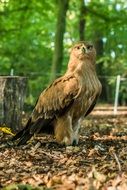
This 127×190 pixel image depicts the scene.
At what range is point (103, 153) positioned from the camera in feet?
22.9

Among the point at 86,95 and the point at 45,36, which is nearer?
the point at 86,95

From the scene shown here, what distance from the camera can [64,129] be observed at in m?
7.64

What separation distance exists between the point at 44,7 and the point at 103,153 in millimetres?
14463

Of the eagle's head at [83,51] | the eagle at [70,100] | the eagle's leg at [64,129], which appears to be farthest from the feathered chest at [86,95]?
the eagle's head at [83,51]

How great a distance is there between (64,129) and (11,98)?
1.81 m

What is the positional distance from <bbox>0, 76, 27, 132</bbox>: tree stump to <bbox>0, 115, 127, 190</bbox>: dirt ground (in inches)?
29.4

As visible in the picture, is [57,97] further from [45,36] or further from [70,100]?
[45,36]

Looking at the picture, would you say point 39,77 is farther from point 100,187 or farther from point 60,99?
point 100,187

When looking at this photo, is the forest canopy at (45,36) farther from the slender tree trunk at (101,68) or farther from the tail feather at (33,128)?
the tail feather at (33,128)

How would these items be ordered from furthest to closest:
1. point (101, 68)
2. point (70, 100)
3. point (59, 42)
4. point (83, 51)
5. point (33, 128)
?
point (101, 68), point (59, 42), point (33, 128), point (83, 51), point (70, 100)

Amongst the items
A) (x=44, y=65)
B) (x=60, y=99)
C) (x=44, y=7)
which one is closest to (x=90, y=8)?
(x=44, y=7)

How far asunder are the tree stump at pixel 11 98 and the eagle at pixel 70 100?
139 cm

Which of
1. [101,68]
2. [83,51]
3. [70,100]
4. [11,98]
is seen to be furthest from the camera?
[101,68]

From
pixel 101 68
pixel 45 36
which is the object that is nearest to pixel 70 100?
pixel 101 68
